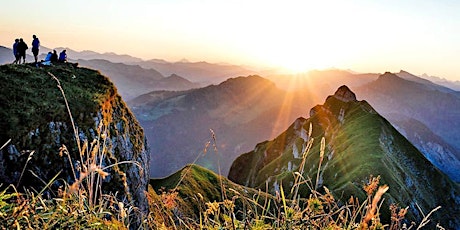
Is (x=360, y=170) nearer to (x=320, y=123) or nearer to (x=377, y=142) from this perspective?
(x=377, y=142)

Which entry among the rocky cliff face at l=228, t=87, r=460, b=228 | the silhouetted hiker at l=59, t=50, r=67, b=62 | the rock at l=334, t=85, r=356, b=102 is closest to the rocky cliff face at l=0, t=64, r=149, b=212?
the silhouetted hiker at l=59, t=50, r=67, b=62

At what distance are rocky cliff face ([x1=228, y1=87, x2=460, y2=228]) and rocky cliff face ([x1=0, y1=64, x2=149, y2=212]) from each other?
806 inches

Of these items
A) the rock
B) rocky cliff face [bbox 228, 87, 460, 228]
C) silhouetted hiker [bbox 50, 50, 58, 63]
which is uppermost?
silhouetted hiker [bbox 50, 50, 58, 63]

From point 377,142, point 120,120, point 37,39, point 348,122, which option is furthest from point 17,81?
point 348,122

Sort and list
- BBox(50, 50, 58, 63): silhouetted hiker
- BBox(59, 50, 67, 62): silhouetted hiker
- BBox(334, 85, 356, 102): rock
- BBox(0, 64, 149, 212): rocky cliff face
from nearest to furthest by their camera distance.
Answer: BBox(0, 64, 149, 212): rocky cliff face, BBox(50, 50, 58, 63): silhouetted hiker, BBox(59, 50, 67, 62): silhouetted hiker, BBox(334, 85, 356, 102): rock

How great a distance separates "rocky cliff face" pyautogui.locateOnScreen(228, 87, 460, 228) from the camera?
64.3 metres

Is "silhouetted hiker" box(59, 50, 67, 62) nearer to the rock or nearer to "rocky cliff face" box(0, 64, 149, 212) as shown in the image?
"rocky cliff face" box(0, 64, 149, 212)

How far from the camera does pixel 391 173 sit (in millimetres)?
67875

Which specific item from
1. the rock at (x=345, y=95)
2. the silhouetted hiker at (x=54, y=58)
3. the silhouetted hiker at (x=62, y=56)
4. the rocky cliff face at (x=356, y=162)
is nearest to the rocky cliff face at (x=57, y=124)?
the silhouetted hiker at (x=62, y=56)

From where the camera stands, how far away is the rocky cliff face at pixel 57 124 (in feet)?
107

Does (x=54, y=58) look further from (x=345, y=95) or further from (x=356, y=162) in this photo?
(x=345, y=95)

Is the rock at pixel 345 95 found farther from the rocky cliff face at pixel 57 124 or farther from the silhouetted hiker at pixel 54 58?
the silhouetted hiker at pixel 54 58

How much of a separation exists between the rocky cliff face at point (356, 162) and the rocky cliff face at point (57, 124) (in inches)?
806

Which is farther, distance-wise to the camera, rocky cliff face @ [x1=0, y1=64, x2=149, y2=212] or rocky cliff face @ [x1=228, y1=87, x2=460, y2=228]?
rocky cliff face @ [x1=228, y1=87, x2=460, y2=228]
